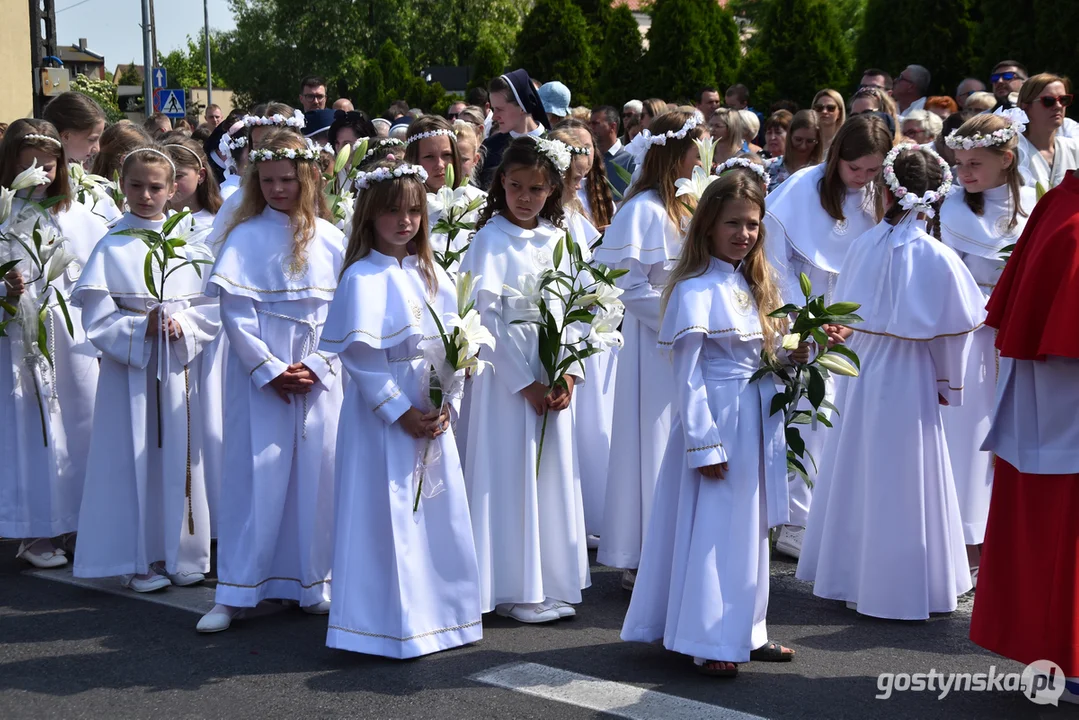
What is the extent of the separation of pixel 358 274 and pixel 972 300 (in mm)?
2880

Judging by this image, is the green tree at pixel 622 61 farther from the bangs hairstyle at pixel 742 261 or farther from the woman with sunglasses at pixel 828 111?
the bangs hairstyle at pixel 742 261

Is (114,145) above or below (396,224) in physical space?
above

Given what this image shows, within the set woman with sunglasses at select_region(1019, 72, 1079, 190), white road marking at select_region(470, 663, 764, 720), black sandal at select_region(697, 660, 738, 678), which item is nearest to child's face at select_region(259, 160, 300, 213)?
white road marking at select_region(470, 663, 764, 720)

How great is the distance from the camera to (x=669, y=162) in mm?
7289

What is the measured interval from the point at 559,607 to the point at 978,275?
2973 mm

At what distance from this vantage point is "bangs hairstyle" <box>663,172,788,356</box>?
18.7ft

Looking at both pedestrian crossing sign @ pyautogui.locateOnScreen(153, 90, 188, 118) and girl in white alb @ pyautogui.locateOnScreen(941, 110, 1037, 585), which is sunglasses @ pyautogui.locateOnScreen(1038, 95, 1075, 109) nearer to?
girl in white alb @ pyautogui.locateOnScreen(941, 110, 1037, 585)

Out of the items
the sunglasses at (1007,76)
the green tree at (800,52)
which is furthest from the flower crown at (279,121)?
the green tree at (800,52)

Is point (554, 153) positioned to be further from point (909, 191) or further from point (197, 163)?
point (197, 163)

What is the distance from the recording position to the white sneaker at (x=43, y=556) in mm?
7738

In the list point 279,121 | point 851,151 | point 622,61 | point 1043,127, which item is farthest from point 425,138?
point 622,61

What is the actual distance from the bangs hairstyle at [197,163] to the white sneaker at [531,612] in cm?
325

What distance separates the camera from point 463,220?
782 centimetres

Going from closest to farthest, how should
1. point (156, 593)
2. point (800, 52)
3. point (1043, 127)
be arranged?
point (156, 593) < point (1043, 127) < point (800, 52)
